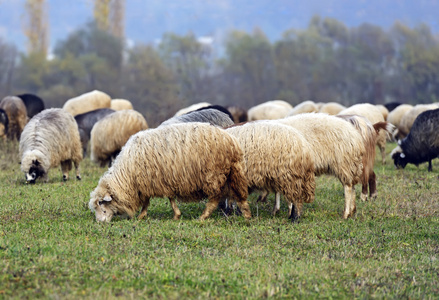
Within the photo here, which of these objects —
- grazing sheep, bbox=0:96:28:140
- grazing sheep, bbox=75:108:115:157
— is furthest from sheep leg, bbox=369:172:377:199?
grazing sheep, bbox=0:96:28:140

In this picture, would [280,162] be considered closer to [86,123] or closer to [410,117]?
[86,123]

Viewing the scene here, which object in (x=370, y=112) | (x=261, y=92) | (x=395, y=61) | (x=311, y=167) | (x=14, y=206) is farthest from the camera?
(x=395, y=61)

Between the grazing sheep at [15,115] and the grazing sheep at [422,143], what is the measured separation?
1329 centimetres

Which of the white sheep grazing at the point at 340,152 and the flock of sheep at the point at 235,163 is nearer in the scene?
the flock of sheep at the point at 235,163

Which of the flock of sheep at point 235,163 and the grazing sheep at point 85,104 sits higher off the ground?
the grazing sheep at point 85,104

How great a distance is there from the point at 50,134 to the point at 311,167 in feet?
20.4

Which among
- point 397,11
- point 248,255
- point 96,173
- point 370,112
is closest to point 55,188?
point 96,173

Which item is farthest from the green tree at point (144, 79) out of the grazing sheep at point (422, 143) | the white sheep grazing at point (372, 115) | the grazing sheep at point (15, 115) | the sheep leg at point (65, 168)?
the sheep leg at point (65, 168)

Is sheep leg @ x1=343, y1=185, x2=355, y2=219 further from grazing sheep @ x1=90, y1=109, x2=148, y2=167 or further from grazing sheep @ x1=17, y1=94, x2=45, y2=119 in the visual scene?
grazing sheep @ x1=17, y1=94, x2=45, y2=119

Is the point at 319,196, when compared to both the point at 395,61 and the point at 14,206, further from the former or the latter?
the point at 395,61

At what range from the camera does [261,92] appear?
54094mm

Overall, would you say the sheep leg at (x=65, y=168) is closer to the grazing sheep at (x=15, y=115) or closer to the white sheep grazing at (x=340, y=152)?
the white sheep grazing at (x=340, y=152)

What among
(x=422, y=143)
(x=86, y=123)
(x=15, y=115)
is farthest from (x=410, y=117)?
(x=15, y=115)

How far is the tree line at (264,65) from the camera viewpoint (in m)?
47.2
